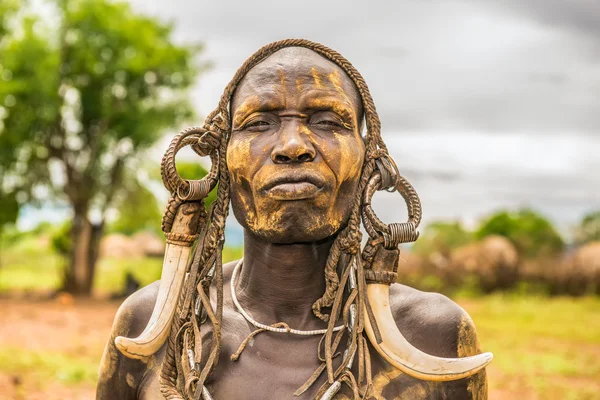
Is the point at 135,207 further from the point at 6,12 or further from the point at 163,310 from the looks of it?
the point at 163,310

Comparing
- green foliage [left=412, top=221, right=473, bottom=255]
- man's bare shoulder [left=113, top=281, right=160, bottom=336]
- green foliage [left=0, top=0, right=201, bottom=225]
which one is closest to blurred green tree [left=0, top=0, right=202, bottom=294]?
green foliage [left=0, top=0, right=201, bottom=225]

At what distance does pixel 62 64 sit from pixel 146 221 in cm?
534

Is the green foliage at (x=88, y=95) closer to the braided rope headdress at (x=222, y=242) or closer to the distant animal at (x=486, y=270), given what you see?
the distant animal at (x=486, y=270)

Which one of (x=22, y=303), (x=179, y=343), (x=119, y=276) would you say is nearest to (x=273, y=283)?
(x=179, y=343)

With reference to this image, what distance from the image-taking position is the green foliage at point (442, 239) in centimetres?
2340

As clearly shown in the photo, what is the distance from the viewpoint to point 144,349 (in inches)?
102

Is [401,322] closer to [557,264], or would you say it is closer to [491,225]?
[557,264]

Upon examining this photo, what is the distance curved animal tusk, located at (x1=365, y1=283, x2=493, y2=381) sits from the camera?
256cm

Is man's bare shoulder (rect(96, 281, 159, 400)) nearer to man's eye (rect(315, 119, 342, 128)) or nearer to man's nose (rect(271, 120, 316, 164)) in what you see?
man's nose (rect(271, 120, 316, 164))

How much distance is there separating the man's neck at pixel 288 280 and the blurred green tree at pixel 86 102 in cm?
1858

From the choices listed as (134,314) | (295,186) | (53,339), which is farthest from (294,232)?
(53,339)

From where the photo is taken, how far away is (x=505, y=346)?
1278 centimetres

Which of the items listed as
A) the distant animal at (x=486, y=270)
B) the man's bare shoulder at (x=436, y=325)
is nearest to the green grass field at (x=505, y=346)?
the distant animal at (x=486, y=270)

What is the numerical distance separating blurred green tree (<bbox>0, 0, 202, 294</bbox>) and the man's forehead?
1859 centimetres
